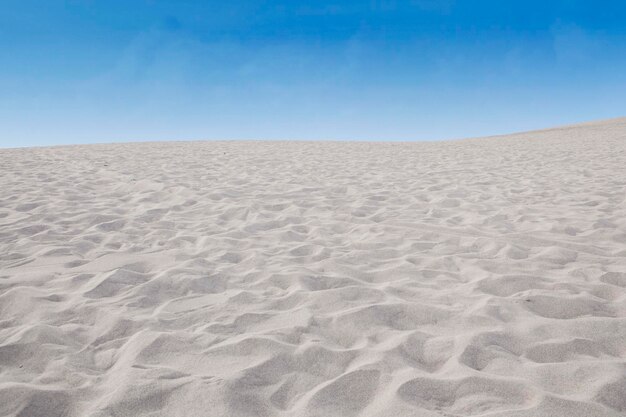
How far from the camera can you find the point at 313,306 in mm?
2648

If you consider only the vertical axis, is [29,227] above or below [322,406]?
above

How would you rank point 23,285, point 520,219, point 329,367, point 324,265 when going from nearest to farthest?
point 329,367 → point 23,285 → point 324,265 → point 520,219

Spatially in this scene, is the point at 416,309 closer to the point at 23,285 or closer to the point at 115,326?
the point at 115,326

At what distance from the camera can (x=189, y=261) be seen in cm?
343

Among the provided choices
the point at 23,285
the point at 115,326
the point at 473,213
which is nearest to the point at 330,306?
the point at 115,326

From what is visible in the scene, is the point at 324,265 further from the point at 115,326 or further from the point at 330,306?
the point at 115,326

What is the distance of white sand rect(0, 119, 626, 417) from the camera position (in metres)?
1.80

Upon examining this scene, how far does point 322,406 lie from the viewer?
1744mm

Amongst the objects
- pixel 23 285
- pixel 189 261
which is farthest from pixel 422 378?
pixel 23 285

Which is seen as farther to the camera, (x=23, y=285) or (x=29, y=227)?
(x=29, y=227)

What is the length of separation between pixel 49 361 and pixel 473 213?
14.5 feet

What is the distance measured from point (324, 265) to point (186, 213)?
2.45m

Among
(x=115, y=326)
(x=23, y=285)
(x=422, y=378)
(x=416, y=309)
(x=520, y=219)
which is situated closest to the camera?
(x=422, y=378)

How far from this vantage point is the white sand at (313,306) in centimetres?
180
